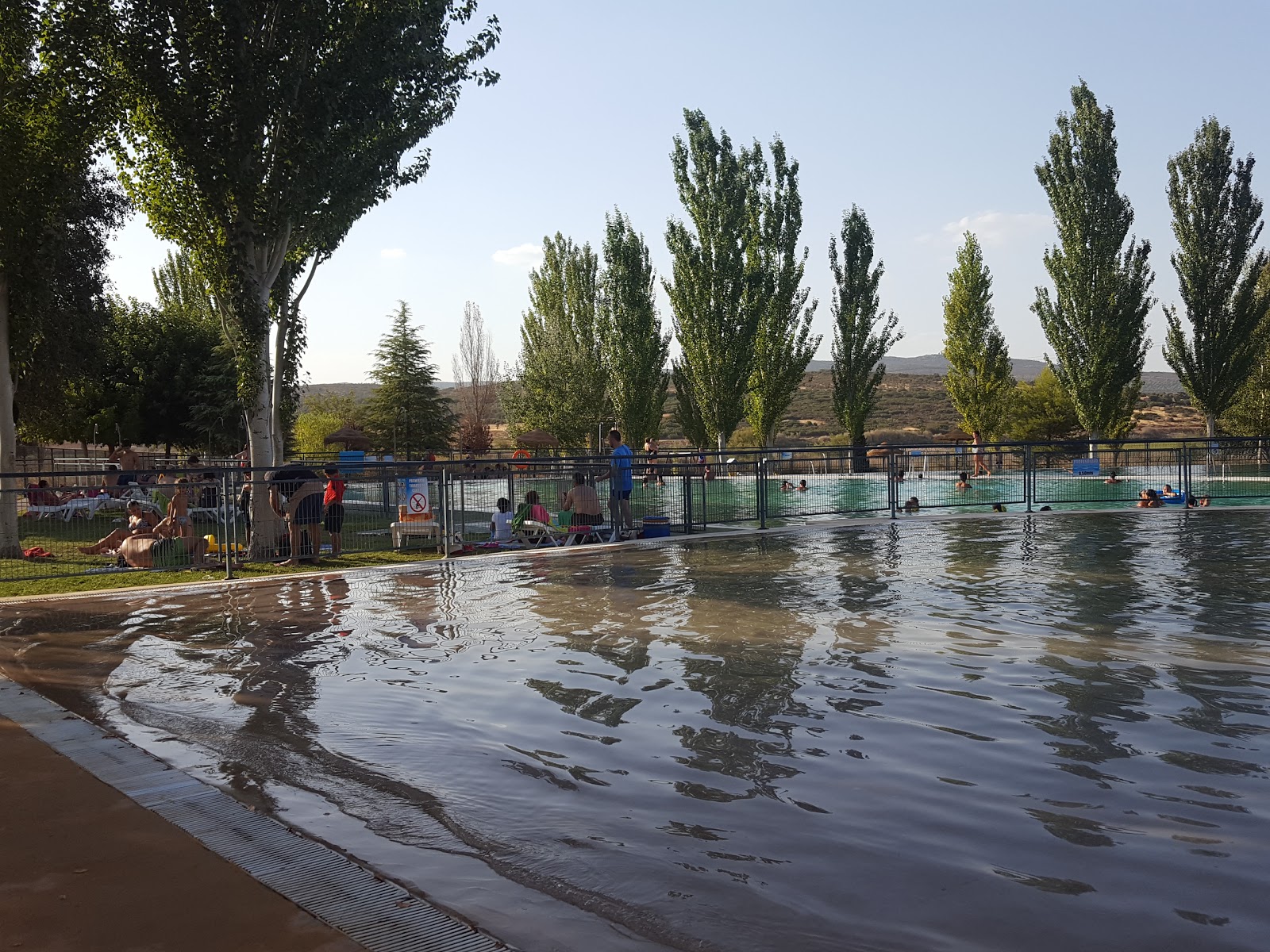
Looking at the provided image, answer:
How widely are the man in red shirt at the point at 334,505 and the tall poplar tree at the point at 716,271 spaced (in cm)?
3193

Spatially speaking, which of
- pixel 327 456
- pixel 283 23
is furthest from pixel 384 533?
pixel 327 456

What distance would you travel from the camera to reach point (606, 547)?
17969mm

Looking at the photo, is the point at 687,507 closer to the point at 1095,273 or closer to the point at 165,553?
the point at 165,553

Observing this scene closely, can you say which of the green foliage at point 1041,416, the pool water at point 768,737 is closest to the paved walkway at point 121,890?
the pool water at point 768,737

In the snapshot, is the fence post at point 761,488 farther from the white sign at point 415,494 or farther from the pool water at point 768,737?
the pool water at point 768,737

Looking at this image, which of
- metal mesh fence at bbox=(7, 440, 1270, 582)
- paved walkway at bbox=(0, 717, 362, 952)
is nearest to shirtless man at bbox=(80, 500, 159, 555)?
metal mesh fence at bbox=(7, 440, 1270, 582)

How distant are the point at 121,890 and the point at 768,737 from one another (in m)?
3.72

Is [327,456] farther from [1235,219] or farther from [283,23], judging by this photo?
[1235,219]

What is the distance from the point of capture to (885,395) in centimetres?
11525

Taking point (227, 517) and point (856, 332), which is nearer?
point (227, 517)

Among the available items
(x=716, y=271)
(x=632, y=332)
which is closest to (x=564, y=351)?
(x=632, y=332)

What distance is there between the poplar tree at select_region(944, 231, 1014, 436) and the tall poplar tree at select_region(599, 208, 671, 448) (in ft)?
53.7

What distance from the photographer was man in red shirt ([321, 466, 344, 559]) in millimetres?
16344

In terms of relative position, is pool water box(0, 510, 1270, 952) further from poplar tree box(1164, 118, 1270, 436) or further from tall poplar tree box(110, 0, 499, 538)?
poplar tree box(1164, 118, 1270, 436)
